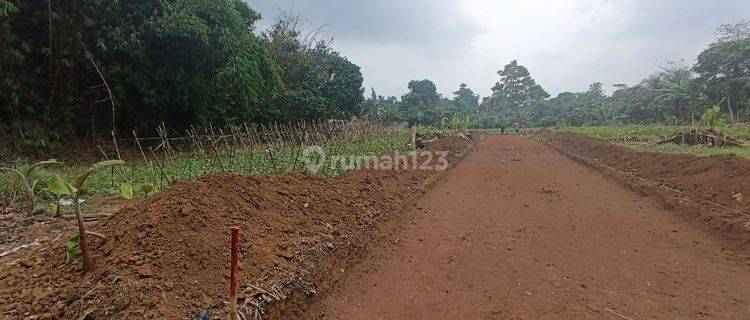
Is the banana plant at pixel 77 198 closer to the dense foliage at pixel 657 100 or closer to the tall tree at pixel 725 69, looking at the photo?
the dense foliage at pixel 657 100

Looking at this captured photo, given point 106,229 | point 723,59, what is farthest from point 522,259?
point 723,59

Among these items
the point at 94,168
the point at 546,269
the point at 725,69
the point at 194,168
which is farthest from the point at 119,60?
the point at 725,69

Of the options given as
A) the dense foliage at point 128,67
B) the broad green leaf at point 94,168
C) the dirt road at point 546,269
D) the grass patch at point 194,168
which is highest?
the dense foliage at point 128,67

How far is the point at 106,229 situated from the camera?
3.45m

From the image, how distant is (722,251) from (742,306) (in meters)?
1.73

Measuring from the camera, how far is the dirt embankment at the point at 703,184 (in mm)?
5680

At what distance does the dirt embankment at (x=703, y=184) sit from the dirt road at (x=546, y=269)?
0.30m

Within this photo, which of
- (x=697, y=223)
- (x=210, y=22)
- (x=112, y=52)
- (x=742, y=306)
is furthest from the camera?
(x=210, y=22)

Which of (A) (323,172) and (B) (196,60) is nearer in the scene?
(A) (323,172)

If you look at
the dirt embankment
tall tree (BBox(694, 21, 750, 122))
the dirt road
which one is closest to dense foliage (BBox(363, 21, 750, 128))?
tall tree (BBox(694, 21, 750, 122))

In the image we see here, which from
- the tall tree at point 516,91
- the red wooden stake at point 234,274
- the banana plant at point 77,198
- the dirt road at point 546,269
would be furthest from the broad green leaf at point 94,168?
the tall tree at point 516,91

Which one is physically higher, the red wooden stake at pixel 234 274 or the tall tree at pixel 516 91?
the tall tree at pixel 516 91

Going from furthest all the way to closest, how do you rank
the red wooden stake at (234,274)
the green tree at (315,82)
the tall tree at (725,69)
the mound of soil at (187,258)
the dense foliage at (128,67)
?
the tall tree at (725,69)
the green tree at (315,82)
the dense foliage at (128,67)
the mound of soil at (187,258)
the red wooden stake at (234,274)

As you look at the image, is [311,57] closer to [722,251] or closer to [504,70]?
[722,251]
